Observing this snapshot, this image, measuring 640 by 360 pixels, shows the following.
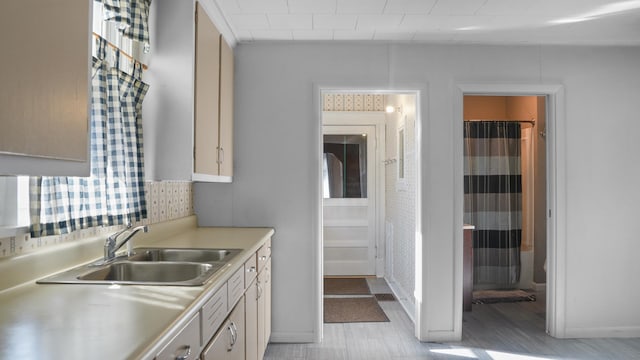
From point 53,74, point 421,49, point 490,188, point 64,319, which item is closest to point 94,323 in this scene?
point 64,319

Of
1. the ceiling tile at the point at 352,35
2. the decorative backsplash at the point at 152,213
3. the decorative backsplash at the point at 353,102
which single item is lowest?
the decorative backsplash at the point at 152,213

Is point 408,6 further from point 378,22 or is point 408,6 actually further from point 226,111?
point 226,111

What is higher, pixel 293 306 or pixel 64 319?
pixel 64 319

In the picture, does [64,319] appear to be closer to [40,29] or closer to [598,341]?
[40,29]

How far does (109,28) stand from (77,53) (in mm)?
1088

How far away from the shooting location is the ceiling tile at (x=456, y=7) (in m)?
2.48

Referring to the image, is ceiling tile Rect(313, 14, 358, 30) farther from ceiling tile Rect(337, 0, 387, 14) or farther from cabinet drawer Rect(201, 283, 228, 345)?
cabinet drawer Rect(201, 283, 228, 345)

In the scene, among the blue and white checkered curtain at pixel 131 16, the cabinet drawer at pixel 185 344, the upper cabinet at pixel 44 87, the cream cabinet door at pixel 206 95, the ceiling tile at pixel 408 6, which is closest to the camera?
the upper cabinet at pixel 44 87

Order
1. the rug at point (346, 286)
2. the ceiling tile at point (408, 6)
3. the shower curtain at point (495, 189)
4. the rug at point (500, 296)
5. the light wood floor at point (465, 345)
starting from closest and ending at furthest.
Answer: the ceiling tile at point (408, 6), the light wood floor at point (465, 345), the rug at point (500, 296), the shower curtain at point (495, 189), the rug at point (346, 286)

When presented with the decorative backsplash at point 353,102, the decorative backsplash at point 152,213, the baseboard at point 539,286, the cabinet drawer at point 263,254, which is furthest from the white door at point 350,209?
the decorative backsplash at point 152,213

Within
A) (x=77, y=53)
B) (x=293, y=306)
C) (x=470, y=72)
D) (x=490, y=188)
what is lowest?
(x=293, y=306)

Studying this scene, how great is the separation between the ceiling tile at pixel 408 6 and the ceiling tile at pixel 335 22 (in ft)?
0.82

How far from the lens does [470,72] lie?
Result: 3.23 meters

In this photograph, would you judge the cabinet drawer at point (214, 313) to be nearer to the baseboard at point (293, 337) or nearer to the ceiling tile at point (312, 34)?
the baseboard at point (293, 337)
